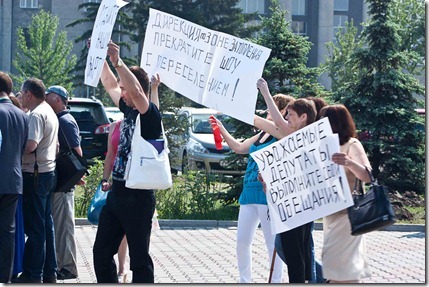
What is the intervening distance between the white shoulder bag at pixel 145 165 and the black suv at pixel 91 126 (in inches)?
522

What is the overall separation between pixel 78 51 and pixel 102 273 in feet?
222

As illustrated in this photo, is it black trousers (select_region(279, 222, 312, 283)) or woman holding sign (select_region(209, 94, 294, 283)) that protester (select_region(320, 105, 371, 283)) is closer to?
black trousers (select_region(279, 222, 312, 283))

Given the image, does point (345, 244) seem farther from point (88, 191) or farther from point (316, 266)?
point (88, 191)

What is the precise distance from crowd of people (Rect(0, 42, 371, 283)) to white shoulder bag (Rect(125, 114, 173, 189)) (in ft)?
0.23

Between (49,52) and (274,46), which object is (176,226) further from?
(49,52)

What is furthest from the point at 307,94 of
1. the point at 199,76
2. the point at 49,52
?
the point at 49,52

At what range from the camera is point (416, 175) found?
16.3m

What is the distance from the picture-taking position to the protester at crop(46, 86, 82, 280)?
9.13 metres

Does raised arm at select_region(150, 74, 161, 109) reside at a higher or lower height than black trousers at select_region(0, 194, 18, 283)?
higher

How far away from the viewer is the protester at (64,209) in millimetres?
9133

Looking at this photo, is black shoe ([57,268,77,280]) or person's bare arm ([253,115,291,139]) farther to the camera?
black shoe ([57,268,77,280])

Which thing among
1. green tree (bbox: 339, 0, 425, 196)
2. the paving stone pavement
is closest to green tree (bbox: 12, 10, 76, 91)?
green tree (bbox: 339, 0, 425, 196)

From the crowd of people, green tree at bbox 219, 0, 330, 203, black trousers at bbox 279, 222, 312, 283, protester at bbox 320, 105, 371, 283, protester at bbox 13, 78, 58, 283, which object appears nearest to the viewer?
protester at bbox 320, 105, 371, 283

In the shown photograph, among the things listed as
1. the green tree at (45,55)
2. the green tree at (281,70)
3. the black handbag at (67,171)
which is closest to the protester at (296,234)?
the black handbag at (67,171)
